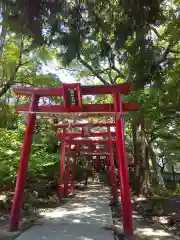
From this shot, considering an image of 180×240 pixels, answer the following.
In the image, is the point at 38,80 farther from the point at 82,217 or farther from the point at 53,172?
the point at 82,217

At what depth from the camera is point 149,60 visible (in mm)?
5180

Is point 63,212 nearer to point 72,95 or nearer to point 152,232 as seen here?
point 152,232

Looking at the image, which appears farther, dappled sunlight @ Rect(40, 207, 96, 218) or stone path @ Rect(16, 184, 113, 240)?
dappled sunlight @ Rect(40, 207, 96, 218)

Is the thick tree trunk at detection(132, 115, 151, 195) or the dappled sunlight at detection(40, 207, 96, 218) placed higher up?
the thick tree trunk at detection(132, 115, 151, 195)

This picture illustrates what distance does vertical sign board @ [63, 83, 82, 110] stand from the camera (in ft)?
19.8

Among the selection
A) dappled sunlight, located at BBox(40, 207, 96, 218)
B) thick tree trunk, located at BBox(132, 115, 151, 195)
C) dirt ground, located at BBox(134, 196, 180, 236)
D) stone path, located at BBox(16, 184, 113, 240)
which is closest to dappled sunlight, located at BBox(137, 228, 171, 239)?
dirt ground, located at BBox(134, 196, 180, 236)

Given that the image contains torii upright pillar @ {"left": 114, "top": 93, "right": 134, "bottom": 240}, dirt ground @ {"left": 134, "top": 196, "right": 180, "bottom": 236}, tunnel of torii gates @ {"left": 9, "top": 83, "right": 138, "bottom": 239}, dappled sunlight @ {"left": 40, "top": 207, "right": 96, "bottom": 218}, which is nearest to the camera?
torii upright pillar @ {"left": 114, "top": 93, "right": 134, "bottom": 240}

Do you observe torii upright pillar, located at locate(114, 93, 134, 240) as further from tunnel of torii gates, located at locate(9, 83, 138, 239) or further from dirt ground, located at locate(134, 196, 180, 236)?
dirt ground, located at locate(134, 196, 180, 236)

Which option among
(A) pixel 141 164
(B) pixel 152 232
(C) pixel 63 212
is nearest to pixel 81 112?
(B) pixel 152 232

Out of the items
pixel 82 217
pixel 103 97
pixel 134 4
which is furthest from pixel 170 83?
pixel 103 97

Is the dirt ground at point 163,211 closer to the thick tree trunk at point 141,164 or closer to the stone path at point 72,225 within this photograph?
the stone path at point 72,225

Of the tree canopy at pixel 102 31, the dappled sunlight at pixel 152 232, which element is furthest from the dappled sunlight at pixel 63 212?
the tree canopy at pixel 102 31

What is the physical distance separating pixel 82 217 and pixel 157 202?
290 centimetres

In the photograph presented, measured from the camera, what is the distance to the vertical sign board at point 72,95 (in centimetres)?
604
